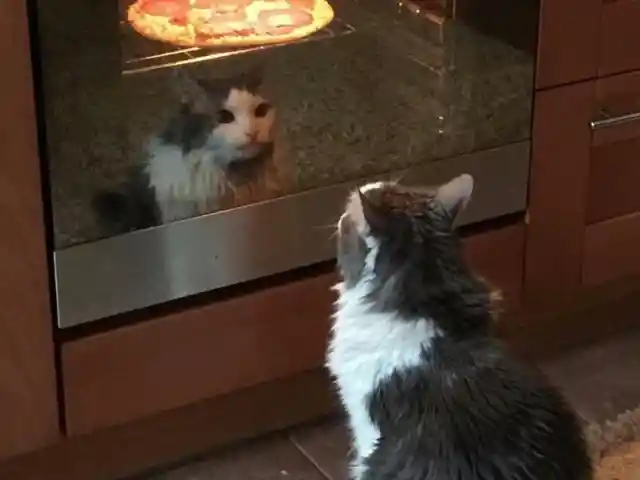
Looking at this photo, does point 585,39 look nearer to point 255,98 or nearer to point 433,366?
point 255,98

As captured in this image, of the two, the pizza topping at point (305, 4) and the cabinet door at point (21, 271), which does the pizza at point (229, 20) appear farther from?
the cabinet door at point (21, 271)

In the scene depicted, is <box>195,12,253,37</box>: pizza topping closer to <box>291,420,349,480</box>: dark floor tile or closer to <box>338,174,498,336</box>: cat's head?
<box>338,174,498,336</box>: cat's head

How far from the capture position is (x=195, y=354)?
1670 mm

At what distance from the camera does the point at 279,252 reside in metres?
1.68

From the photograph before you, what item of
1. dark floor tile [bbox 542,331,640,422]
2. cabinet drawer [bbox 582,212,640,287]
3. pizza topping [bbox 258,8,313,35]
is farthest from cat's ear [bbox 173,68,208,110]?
dark floor tile [bbox 542,331,640,422]

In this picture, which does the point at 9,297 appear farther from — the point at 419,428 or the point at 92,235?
the point at 419,428

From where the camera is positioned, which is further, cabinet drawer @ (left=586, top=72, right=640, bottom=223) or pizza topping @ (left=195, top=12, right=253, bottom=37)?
cabinet drawer @ (left=586, top=72, right=640, bottom=223)

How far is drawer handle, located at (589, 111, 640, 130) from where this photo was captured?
184cm

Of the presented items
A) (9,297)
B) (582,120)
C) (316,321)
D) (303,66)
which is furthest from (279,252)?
(582,120)

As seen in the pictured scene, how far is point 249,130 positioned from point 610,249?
0.63m

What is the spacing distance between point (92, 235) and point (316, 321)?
1.18 ft

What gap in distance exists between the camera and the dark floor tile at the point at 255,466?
1.79 metres

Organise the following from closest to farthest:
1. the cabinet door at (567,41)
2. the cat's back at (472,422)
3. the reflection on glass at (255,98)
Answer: the cat's back at (472,422), the reflection on glass at (255,98), the cabinet door at (567,41)

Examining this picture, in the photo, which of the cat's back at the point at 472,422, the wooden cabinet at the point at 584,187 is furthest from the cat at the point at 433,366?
the wooden cabinet at the point at 584,187
